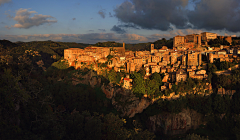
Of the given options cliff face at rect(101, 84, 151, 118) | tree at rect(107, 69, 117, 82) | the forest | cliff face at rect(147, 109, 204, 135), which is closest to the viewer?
the forest

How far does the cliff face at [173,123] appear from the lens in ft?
103

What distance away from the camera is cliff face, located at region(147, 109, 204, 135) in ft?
103

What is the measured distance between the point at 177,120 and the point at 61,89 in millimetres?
22750

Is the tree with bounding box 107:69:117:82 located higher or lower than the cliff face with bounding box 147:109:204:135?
higher

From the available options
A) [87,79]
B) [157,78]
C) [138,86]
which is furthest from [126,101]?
[87,79]

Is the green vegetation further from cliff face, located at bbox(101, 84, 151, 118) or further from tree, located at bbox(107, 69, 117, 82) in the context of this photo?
tree, located at bbox(107, 69, 117, 82)

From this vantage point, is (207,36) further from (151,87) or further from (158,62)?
(151,87)

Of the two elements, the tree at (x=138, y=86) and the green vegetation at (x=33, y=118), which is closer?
the green vegetation at (x=33, y=118)

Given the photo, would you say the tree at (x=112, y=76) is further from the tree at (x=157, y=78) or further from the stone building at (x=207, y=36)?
the stone building at (x=207, y=36)

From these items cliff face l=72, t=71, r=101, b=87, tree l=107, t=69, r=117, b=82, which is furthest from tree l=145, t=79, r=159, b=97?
cliff face l=72, t=71, r=101, b=87

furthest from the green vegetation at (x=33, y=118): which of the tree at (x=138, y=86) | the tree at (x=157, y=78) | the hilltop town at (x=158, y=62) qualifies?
the hilltop town at (x=158, y=62)

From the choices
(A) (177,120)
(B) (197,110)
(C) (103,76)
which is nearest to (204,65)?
(B) (197,110)

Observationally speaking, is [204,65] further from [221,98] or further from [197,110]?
[197,110]

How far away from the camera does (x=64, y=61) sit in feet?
145
